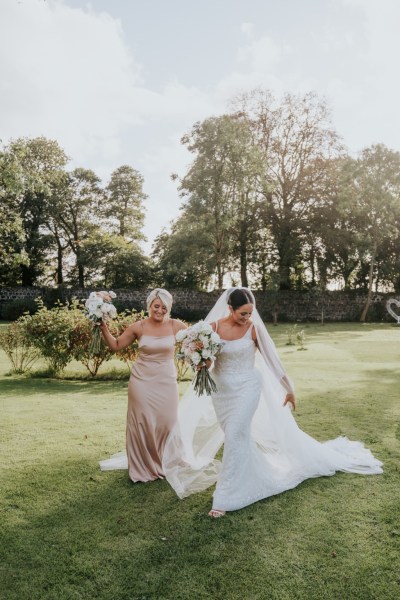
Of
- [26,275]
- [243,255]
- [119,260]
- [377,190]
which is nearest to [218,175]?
[243,255]

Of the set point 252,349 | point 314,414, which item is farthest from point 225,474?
point 314,414

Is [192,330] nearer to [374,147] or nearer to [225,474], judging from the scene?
[225,474]

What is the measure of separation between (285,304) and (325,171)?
12612 mm

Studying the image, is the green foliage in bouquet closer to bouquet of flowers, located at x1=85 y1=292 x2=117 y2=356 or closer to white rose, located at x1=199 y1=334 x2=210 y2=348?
bouquet of flowers, located at x1=85 y1=292 x2=117 y2=356

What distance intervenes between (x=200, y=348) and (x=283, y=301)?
36.6 meters

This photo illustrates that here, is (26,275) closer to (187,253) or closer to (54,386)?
(187,253)

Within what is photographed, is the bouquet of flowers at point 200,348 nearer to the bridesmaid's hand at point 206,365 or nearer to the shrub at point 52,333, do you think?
the bridesmaid's hand at point 206,365

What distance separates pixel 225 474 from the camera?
504cm

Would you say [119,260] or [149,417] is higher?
[119,260]

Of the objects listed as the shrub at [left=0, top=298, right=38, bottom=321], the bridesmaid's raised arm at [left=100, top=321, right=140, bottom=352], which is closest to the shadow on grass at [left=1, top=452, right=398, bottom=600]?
the bridesmaid's raised arm at [left=100, top=321, right=140, bottom=352]

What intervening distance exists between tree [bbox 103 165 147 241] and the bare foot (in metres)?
44.1

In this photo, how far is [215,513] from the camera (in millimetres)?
4836

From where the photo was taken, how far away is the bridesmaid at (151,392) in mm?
5883

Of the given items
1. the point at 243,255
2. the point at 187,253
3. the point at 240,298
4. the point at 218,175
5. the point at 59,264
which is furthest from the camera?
the point at 59,264
